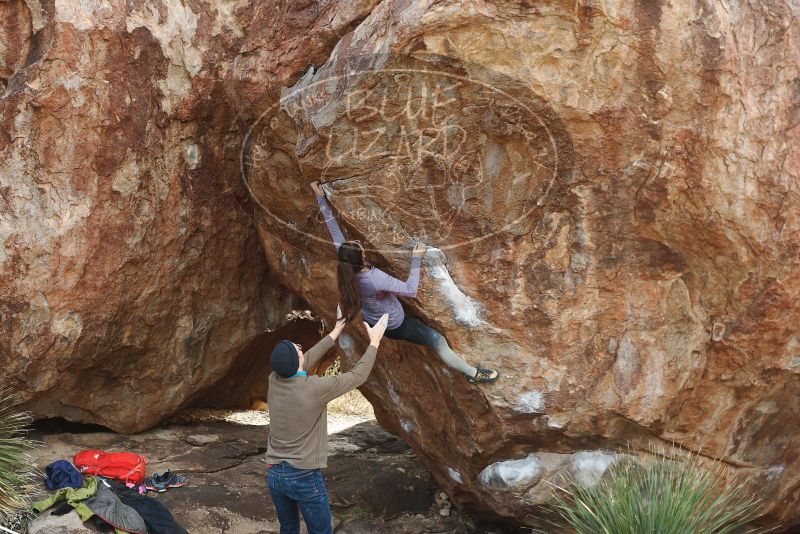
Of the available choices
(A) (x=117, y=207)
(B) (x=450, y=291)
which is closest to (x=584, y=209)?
(B) (x=450, y=291)

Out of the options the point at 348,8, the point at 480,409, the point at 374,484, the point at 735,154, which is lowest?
the point at 374,484

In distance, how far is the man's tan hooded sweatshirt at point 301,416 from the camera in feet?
16.9

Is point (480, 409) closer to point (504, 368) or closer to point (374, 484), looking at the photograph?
point (504, 368)

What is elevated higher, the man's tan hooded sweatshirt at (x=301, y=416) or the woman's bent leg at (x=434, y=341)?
the woman's bent leg at (x=434, y=341)

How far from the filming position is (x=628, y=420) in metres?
6.05

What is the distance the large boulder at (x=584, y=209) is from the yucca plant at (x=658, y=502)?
0.49 ft

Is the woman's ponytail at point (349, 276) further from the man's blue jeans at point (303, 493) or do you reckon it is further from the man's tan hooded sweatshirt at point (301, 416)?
the man's blue jeans at point (303, 493)

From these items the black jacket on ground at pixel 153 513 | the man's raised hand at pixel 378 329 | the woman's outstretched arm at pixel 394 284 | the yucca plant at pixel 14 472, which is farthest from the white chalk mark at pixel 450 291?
the yucca plant at pixel 14 472

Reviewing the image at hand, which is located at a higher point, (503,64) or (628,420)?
(503,64)

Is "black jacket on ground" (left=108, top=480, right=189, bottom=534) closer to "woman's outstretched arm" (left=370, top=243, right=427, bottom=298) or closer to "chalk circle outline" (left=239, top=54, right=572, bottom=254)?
"woman's outstretched arm" (left=370, top=243, right=427, bottom=298)

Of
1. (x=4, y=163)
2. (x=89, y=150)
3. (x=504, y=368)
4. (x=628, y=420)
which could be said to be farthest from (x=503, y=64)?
(x=4, y=163)

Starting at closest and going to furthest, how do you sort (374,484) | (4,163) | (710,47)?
1. (710,47)
2. (4,163)
3. (374,484)

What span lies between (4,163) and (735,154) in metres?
5.35

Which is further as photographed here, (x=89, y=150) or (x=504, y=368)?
(x=89, y=150)
